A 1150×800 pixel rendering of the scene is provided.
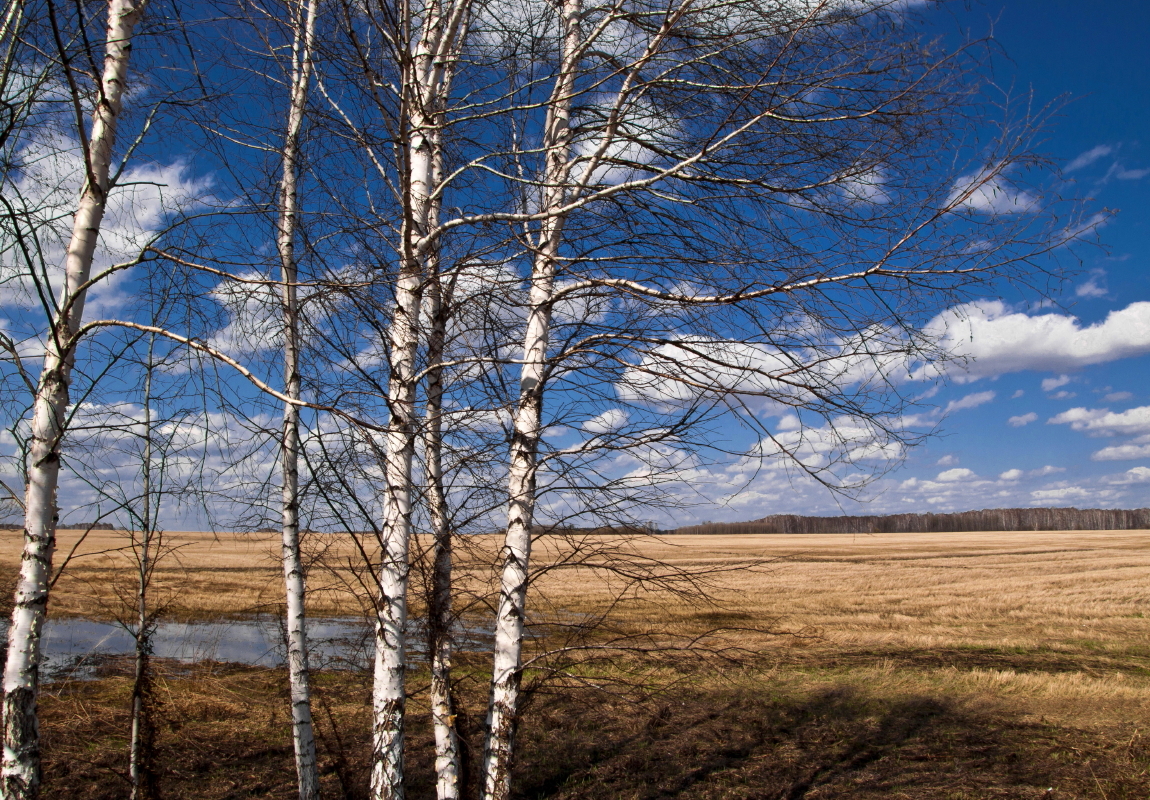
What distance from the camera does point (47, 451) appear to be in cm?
339

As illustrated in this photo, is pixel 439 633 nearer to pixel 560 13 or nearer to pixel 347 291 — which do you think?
pixel 347 291

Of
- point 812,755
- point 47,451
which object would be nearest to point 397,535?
point 47,451

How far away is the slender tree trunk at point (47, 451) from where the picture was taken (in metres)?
3.22

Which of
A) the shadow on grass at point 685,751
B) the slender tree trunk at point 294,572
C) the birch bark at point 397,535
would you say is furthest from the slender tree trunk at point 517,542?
the slender tree trunk at point 294,572

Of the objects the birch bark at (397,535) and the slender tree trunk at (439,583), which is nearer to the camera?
the birch bark at (397,535)

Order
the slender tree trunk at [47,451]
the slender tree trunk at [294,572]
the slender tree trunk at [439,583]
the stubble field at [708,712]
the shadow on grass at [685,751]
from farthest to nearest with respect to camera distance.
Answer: the shadow on grass at [685,751]
the slender tree trunk at [294,572]
the stubble field at [708,712]
the slender tree trunk at [439,583]
the slender tree trunk at [47,451]

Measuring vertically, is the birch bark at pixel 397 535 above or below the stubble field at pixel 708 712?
above

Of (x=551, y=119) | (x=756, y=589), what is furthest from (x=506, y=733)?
(x=756, y=589)

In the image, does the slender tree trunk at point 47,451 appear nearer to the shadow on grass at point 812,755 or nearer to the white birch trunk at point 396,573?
the white birch trunk at point 396,573

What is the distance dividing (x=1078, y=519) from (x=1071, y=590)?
120542mm

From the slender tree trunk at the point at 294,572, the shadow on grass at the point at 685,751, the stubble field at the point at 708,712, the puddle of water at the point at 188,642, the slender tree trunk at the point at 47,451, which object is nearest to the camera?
the slender tree trunk at the point at 47,451

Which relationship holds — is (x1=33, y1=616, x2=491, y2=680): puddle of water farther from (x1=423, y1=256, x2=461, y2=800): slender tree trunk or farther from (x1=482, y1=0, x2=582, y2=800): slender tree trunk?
(x1=482, y1=0, x2=582, y2=800): slender tree trunk

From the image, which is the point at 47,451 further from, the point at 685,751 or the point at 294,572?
the point at 685,751

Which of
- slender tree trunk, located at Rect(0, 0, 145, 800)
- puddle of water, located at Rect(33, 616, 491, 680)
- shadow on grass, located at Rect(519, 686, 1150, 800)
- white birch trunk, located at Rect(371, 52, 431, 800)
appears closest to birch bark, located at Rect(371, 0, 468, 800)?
white birch trunk, located at Rect(371, 52, 431, 800)
